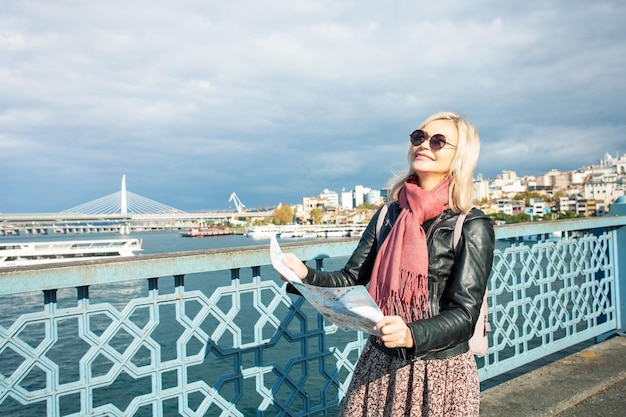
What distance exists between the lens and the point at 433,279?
1.48 meters

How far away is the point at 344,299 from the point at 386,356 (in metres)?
0.38

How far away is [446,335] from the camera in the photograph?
4.28 ft

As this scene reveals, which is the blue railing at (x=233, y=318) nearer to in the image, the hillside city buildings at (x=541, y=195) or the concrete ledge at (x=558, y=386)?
the concrete ledge at (x=558, y=386)

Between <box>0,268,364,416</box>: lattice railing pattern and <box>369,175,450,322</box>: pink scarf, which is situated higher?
<box>369,175,450,322</box>: pink scarf

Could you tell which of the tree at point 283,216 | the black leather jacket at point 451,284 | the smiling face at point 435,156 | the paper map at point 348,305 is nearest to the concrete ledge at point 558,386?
the black leather jacket at point 451,284

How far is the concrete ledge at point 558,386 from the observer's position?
2789mm

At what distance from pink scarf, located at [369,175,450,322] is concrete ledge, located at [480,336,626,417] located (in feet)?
5.26

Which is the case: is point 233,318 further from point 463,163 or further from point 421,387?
point 463,163

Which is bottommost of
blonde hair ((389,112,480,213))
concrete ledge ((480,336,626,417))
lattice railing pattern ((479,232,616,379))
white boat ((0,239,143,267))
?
white boat ((0,239,143,267))

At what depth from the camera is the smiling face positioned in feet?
5.19

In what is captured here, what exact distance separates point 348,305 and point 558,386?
2.40 m

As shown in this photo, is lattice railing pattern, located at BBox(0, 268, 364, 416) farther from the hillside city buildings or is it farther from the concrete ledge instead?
the hillside city buildings

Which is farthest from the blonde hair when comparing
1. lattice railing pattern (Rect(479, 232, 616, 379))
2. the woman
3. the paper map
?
lattice railing pattern (Rect(479, 232, 616, 379))

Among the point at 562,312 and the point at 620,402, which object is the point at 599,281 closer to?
the point at 562,312
